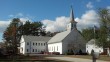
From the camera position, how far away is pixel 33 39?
9544 cm

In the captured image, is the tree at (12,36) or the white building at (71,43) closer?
the white building at (71,43)

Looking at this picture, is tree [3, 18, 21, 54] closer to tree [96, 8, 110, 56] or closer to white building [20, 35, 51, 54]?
white building [20, 35, 51, 54]

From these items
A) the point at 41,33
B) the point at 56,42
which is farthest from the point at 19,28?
the point at 56,42

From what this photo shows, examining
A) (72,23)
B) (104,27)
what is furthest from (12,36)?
(104,27)

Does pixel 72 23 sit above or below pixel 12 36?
above

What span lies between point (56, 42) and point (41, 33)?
4012 centimetres

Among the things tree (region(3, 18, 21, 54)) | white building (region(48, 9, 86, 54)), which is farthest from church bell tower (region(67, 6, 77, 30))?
tree (region(3, 18, 21, 54))

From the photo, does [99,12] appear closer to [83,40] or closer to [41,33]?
[83,40]

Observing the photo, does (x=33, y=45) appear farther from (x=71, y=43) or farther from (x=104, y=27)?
(x=104, y=27)

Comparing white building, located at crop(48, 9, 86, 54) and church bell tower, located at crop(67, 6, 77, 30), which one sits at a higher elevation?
church bell tower, located at crop(67, 6, 77, 30)

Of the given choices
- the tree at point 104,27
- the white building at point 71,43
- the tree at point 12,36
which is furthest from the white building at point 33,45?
the tree at point 104,27

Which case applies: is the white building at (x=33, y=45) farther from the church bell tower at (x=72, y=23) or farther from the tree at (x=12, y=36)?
the church bell tower at (x=72, y=23)

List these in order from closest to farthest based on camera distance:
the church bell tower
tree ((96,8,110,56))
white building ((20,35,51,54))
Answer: tree ((96,8,110,56)), the church bell tower, white building ((20,35,51,54))

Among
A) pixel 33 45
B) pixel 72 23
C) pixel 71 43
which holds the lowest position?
pixel 33 45
